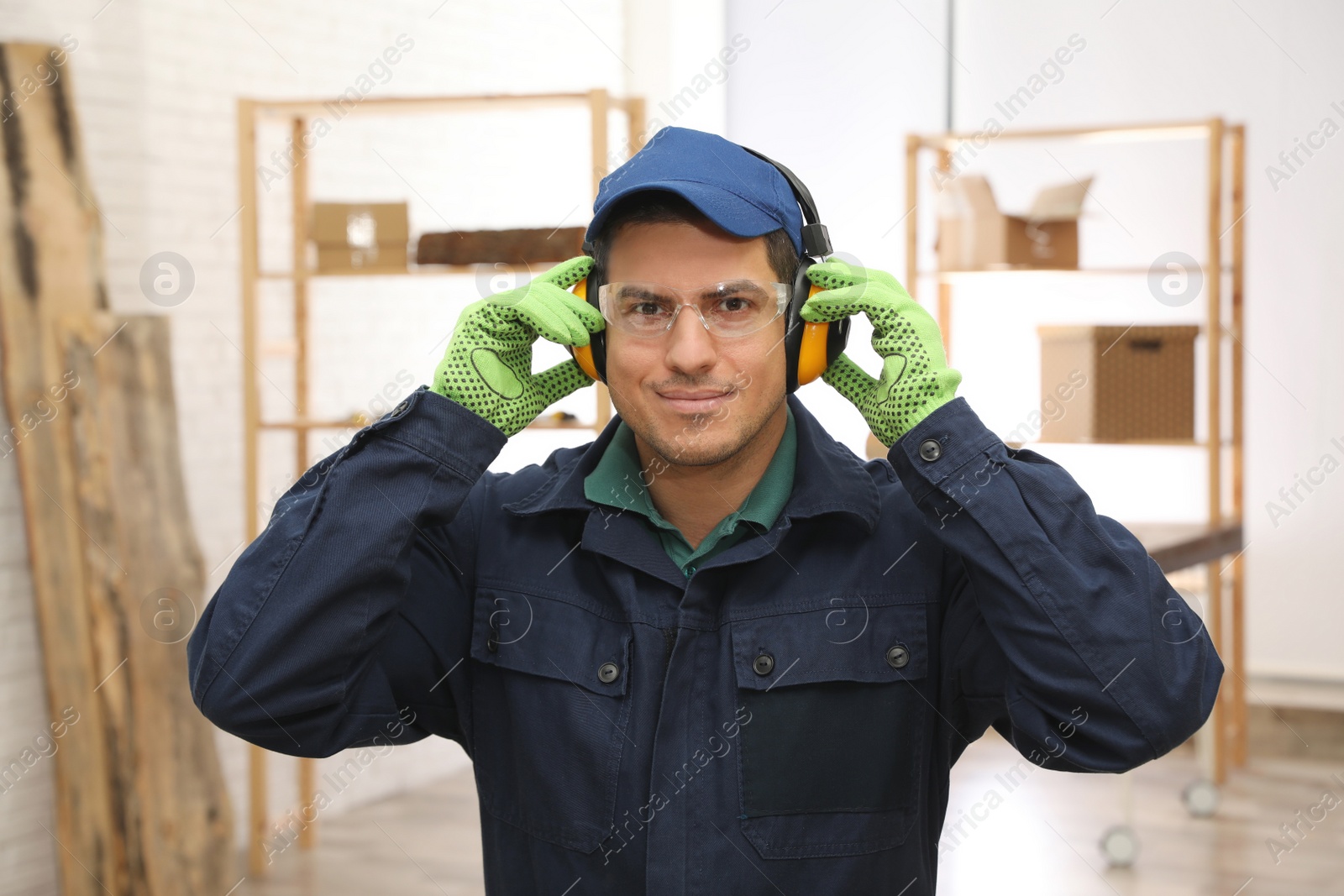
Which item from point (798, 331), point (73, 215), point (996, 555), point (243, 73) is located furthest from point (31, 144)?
point (996, 555)

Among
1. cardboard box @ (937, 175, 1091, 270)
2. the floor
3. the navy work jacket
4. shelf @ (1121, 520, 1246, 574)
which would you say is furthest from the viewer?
cardboard box @ (937, 175, 1091, 270)

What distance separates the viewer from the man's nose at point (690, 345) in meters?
1.37

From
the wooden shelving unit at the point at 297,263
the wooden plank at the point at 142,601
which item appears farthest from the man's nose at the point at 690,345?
the wooden plank at the point at 142,601

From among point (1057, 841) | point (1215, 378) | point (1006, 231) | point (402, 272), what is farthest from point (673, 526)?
point (1215, 378)

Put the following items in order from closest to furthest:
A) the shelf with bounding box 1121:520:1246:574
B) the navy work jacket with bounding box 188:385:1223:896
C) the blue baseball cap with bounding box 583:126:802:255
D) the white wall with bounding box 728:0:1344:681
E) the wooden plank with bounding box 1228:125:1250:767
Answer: the navy work jacket with bounding box 188:385:1223:896
the blue baseball cap with bounding box 583:126:802:255
the shelf with bounding box 1121:520:1246:574
the wooden plank with bounding box 1228:125:1250:767
the white wall with bounding box 728:0:1344:681

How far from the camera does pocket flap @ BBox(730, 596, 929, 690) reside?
1344mm

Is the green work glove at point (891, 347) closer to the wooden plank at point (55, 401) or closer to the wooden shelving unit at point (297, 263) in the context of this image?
the wooden shelving unit at point (297, 263)

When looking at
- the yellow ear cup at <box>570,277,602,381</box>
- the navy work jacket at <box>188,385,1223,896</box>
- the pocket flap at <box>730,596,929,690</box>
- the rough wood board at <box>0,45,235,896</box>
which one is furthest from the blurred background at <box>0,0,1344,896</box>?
the pocket flap at <box>730,596,929,690</box>

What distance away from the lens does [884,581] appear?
1.39 metres

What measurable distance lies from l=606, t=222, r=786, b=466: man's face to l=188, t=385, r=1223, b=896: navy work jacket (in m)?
0.10

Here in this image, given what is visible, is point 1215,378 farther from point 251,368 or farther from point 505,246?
point 251,368

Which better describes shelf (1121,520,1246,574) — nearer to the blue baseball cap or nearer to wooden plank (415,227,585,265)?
wooden plank (415,227,585,265)

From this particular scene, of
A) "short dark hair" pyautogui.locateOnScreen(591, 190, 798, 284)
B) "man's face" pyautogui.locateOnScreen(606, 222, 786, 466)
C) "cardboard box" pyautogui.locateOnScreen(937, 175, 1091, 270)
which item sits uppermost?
"cardboard box" pyautogui.locateOnScreen(937, 175, 1091, 270)

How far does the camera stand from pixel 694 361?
1.37 metres
